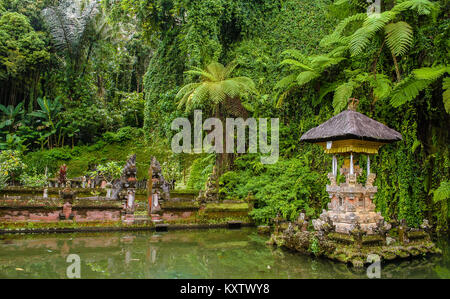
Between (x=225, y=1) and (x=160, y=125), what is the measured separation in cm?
847

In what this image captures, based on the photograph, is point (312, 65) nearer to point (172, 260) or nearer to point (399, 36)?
point (399, 36)

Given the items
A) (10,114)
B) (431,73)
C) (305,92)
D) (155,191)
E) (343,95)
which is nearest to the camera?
(431,73)

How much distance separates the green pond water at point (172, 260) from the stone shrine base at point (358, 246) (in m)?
0.22

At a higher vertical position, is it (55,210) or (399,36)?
(399,36)

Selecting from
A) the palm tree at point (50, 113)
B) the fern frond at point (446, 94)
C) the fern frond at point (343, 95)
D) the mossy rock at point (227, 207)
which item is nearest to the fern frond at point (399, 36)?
the fern frond at point (446, 94)

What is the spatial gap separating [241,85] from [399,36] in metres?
6.38

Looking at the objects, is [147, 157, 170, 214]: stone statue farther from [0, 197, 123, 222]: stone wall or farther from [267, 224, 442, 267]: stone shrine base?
[267, 224, 442, 267]: stone shrine base

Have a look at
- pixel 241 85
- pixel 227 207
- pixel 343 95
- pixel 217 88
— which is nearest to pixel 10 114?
pixel 217 88

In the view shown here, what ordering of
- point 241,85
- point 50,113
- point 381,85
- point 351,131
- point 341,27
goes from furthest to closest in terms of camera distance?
1. point 50,113
2. point 241,85
3. point 341,27
4. point 381,85
5. point 351,131

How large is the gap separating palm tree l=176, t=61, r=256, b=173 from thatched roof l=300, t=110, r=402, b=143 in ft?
18.6

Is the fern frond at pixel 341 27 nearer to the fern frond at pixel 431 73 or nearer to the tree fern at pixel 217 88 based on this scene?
the fern frond at pixel 431 73

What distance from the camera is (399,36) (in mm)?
8789

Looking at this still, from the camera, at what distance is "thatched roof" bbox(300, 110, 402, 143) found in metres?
7.20
